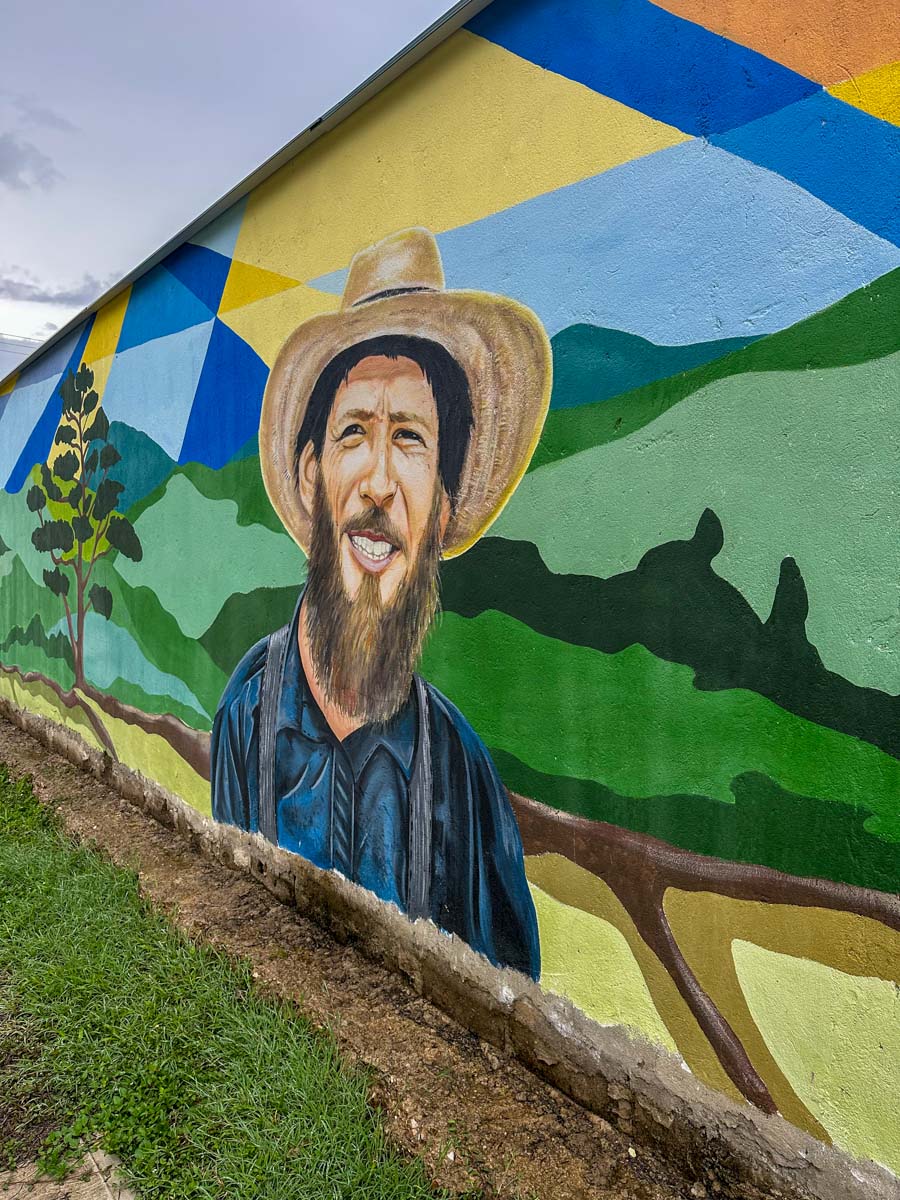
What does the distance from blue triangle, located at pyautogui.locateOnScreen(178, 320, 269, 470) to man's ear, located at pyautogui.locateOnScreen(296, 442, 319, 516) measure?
50cm

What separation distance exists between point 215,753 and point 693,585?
9.49 ft

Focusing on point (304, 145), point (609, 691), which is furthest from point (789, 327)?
point (304, 145)

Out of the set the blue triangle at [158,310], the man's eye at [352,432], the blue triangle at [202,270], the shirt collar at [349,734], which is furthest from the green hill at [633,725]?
the blue triangle at [158,310]

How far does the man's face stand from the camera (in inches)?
110

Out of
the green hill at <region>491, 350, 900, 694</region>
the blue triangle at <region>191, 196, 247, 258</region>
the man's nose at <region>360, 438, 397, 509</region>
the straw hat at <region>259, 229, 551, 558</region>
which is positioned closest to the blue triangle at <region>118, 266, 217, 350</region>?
the blue triangle at <region>191, 196, 247, 258</region>

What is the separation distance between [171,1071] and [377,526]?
1.90 metres

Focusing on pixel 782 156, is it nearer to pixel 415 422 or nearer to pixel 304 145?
pixel 415 422

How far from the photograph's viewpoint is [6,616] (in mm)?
7430

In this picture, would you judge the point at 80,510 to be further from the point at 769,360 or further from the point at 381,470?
the point at 769,360

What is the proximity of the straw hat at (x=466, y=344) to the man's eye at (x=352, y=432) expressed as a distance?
314mm

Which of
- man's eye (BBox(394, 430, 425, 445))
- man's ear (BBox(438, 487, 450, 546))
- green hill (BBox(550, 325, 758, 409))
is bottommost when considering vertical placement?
man's ear (BBox(438, 487, 450, 546))

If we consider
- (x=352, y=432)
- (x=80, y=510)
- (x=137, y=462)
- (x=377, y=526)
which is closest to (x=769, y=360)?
(x=377, y=526)

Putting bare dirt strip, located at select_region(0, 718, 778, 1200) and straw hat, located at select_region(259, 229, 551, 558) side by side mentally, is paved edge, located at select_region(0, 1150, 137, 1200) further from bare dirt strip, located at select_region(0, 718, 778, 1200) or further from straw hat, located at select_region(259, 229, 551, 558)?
straw hat, located at select_region(259, 229, 551, 558)

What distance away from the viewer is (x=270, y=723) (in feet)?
11.8
